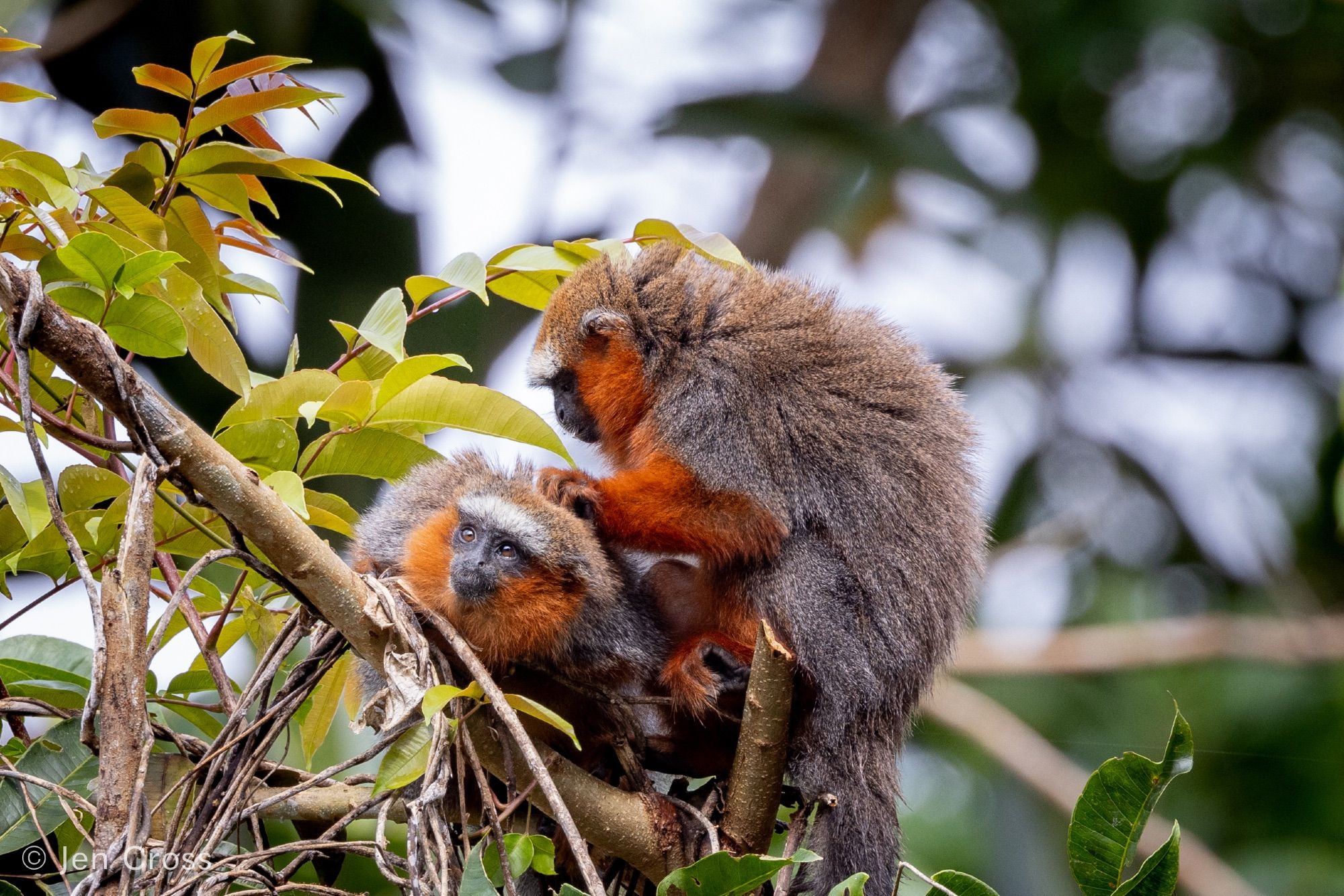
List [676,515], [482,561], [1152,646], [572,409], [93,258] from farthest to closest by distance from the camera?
[1152,646]
[572,409]
[676,515]
[482,561]
[93,258]

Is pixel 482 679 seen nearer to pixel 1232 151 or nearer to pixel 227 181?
pixel 227 181

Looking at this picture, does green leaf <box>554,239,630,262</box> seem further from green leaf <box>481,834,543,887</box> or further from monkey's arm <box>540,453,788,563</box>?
green leaf <box>481,834,543,887</box>

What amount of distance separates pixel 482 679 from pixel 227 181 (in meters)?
0.95

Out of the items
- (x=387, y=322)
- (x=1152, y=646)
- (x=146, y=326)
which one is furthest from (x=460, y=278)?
(x=1152, y=646)

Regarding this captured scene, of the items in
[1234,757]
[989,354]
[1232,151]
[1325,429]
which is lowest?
[1234,757]

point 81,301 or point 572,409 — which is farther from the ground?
point 81,301

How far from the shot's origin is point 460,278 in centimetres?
208

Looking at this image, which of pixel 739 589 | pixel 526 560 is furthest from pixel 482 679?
pixel 739 589

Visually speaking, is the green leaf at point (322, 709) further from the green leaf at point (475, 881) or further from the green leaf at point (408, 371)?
the green leaf at point (475, 881)

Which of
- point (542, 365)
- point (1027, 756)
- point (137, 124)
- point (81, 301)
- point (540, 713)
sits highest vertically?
point (137, 124)

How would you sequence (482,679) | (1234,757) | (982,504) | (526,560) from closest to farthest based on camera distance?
1. (482,679)
2. (526,560)
3. (982,504)
4. (1234,757)

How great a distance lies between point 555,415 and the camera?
3.18 metres

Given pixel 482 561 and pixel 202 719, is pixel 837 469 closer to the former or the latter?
pixel 482 561

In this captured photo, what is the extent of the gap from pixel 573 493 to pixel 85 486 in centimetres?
93
